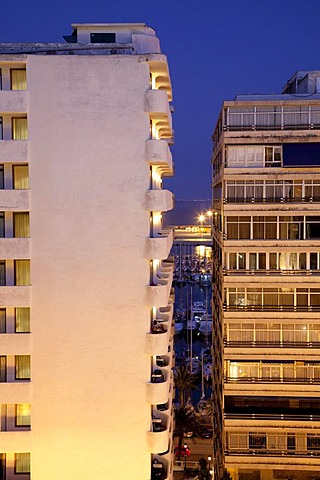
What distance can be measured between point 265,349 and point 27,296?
58.6 feet

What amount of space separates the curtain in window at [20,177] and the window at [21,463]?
356 inches

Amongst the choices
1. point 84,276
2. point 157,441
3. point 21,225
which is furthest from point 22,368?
point 157,441

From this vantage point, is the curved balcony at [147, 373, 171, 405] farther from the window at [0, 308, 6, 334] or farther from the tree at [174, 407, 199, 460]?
the tree at [174, 407, 199, 460]

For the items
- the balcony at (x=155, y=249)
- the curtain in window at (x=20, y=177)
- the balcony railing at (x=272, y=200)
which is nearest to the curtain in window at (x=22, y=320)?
the curtain in window at (x=20, y=177)

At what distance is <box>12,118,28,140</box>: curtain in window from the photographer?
19.1m

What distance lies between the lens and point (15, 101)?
18578 millimetres

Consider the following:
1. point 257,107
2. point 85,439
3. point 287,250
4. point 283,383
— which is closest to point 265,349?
point 283,383

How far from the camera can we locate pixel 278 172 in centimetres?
3262

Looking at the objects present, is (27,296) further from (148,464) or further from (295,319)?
(295,319)

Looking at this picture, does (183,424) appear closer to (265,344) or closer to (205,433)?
Answer: (205,433)

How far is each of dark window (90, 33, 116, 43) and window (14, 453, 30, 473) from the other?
1503 cm

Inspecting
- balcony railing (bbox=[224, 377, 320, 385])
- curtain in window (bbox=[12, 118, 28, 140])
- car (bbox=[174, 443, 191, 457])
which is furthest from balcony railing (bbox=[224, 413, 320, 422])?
curtain in window (bbox=[12, 118, 28, 140])

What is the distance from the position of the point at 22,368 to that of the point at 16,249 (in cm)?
403

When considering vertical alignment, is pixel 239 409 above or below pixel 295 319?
below
